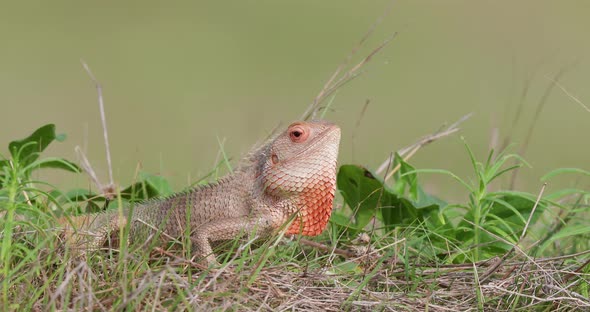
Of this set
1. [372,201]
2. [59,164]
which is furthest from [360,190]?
[59,164]

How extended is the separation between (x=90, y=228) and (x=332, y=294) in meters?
1.13

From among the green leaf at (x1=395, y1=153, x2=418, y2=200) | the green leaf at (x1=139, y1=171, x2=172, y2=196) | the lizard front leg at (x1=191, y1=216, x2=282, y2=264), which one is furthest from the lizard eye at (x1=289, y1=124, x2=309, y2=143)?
the green leaf at (x1=139, y1=171, x2=172, y2=196)

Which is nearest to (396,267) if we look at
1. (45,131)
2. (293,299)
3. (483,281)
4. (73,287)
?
(483,281)

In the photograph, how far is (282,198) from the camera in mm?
3971

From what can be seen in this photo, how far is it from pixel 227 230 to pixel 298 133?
1.71 ft

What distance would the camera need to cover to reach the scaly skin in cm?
390

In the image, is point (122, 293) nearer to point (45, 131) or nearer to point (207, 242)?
point (207, 242)

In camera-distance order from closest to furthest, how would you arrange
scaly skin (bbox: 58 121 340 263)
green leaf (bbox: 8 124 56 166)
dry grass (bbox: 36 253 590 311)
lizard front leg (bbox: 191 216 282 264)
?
dry grass (bbox: 36 253 590 311)
lizard front leg (bbox: 191 216 282 264)
scaly skin (bbox: 58 121 340 263)
green leaf (bbox: 8 124 56 166)

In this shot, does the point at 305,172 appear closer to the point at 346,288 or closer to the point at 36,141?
the point at 346,288

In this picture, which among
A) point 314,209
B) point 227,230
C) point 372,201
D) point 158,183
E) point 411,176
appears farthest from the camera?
point 158,183

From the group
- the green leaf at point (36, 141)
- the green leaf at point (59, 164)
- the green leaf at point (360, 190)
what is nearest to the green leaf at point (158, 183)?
the green leaf at point (59, 164)

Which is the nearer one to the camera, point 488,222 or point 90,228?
point 90,228

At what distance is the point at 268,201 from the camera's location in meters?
3.98

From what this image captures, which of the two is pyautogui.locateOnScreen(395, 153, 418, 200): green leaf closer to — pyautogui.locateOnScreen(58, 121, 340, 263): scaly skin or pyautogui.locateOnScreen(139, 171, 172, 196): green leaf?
pyautogui.locateOnScreen(58, 121, 340, 263): scaly skin
